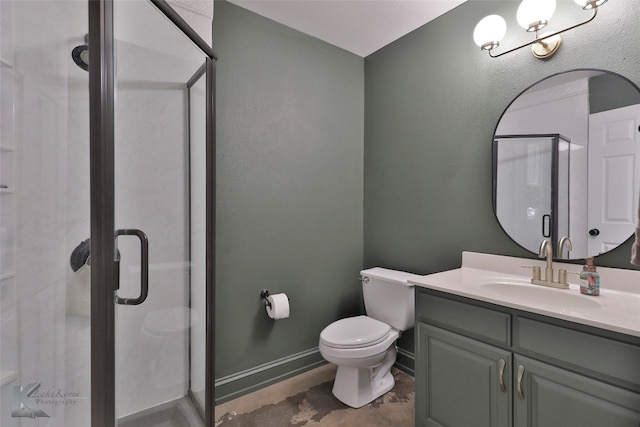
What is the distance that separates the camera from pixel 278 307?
6.37ft

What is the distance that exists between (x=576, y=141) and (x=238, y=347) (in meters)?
2.16

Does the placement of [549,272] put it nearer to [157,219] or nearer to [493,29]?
[493,29]

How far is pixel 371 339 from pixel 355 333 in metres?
0.13

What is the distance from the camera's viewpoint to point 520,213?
5.45ft

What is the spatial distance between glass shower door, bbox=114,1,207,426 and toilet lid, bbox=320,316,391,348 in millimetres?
734

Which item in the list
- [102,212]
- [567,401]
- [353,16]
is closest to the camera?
[102,212]

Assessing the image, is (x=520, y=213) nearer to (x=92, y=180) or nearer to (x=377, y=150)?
(x=377, y=150)

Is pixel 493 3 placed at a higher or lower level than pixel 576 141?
higher

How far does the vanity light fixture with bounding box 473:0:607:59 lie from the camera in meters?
1.41

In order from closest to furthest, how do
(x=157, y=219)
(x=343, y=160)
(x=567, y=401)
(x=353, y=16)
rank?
1. (x=567, y=401)
2. (x=157, y=219)
3. (x=353, y=16)
4. (x=343, y=160)

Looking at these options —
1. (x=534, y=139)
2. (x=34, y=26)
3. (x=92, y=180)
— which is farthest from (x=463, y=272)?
(x=34, y=26)

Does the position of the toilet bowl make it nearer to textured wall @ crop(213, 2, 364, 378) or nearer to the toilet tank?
the toilet tank

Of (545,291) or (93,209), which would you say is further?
(545,291)

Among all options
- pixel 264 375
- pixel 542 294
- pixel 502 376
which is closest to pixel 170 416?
pixel 264 375
